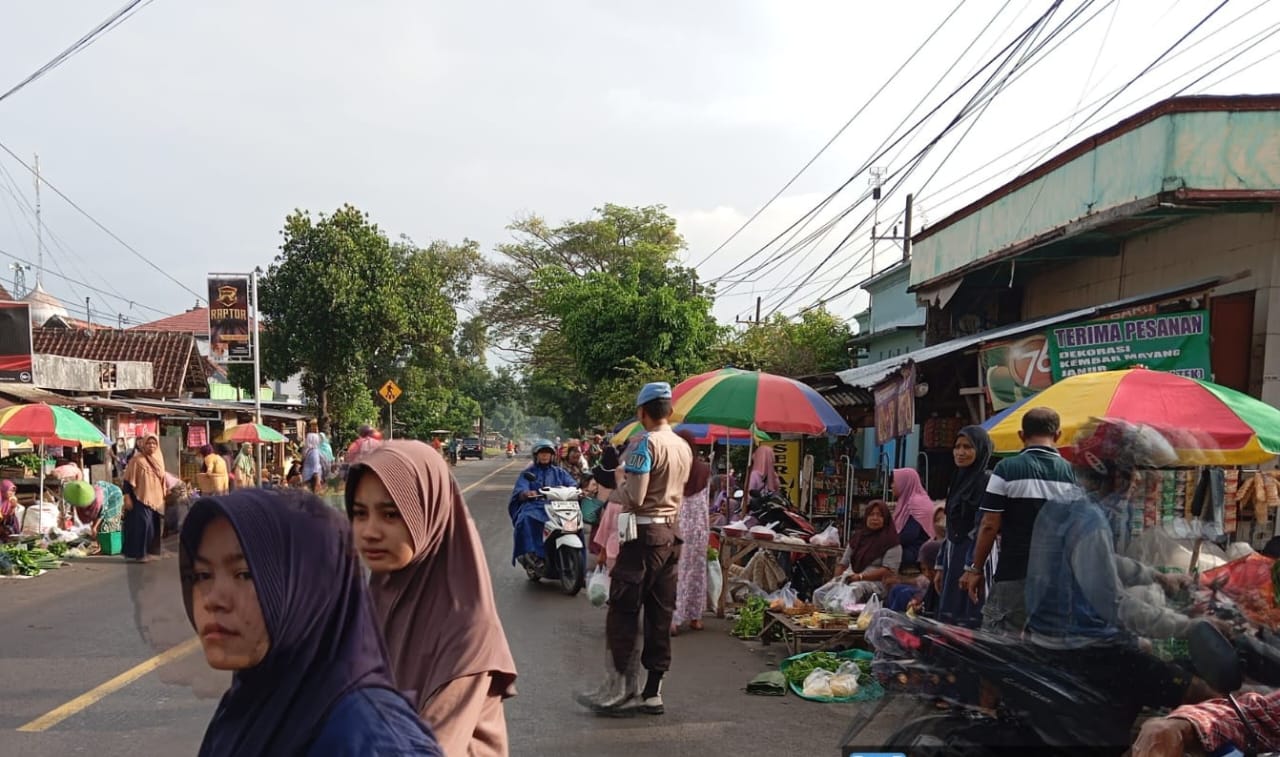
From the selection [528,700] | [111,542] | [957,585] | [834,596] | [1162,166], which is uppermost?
[1162,166]

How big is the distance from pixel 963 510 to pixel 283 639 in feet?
15.6

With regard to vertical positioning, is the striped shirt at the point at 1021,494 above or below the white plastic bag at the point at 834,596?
above

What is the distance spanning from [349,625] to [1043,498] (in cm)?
389

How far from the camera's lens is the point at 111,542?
11742 millimetres

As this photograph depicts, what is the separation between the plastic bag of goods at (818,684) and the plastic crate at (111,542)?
1006cm

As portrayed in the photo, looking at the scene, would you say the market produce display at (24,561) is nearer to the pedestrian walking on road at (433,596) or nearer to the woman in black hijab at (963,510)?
the woman in black hijab at (963,510)

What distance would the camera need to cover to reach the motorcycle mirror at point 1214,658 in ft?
10.1

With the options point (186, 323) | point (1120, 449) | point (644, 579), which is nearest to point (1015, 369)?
point (1120, 449)

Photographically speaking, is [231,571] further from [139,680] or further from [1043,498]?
[139,680]

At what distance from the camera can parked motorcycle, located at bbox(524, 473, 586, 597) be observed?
360 inches

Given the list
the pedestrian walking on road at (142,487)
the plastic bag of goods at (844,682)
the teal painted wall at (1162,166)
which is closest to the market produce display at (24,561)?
the pedestrian walking on road at (142,487)

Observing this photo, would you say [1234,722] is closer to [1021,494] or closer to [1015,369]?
[1021,494]

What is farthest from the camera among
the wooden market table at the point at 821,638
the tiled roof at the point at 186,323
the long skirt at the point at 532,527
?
the tiled roof at the point at 186,323

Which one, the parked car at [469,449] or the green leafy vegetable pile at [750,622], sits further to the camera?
the parked car at [469,449]
